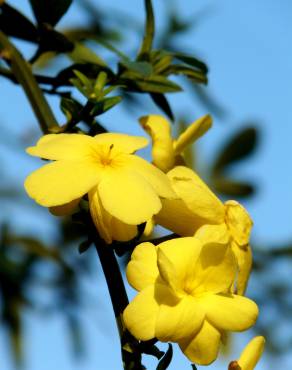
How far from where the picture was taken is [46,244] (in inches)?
77.8

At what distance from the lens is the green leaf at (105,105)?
2.73 feet

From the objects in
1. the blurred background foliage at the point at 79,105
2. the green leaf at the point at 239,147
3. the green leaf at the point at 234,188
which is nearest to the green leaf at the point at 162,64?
the blurred background foliage at the point at 79,105

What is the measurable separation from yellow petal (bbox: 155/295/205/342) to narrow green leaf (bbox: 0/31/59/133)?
0.24 metres

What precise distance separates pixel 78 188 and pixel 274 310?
1.55 m

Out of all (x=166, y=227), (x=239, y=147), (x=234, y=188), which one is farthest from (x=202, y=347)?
(x=239, y=147)

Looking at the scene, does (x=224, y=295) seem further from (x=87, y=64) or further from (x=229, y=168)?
(x=229, y=168)

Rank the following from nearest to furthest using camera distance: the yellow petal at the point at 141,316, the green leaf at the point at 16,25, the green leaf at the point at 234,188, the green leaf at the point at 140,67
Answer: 1. the yellow petal at the point at 141,316
2. the green leaf at the point at 140,67
3. the green leaf at the point at 16,25
4. the green leaf at the point at 234,188

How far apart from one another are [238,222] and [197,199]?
0.13ft

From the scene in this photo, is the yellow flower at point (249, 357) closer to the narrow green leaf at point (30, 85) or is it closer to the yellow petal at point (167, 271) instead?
the yellow petal at point (167, 271)

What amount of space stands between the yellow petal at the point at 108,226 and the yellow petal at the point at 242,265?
99mm

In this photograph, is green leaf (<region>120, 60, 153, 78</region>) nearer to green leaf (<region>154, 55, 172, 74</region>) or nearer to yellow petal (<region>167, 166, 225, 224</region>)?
green leaf (<region>154, 55, 172, 74</region>)

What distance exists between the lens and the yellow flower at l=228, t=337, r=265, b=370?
704mm

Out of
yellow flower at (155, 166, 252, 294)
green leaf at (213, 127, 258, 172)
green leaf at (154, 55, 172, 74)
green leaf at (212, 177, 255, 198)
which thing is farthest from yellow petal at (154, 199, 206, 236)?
green leaf at (213, 127, 258, 172)

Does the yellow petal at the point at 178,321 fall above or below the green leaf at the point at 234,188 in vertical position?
above
